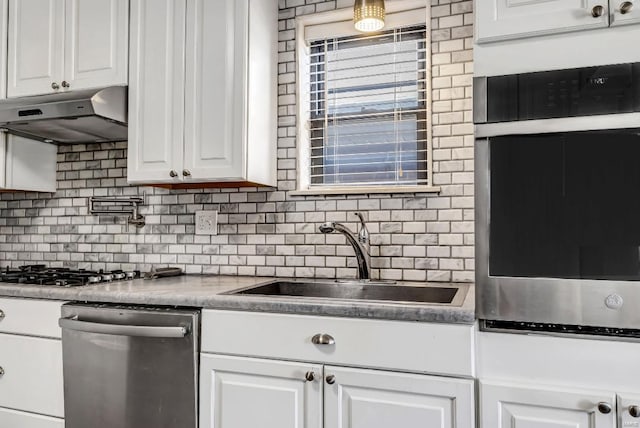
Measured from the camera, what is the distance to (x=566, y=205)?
1.35 m

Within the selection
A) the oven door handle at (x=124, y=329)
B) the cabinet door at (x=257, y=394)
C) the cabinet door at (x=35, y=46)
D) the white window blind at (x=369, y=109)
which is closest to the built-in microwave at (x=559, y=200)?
the cabinet door at (x=257, y=394)

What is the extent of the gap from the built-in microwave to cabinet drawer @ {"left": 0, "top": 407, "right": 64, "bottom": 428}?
172 centimetres

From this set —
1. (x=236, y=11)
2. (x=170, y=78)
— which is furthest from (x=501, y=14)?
(x=170, y=78)

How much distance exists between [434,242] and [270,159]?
867 mm

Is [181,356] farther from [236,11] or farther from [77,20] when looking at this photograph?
[77,20]

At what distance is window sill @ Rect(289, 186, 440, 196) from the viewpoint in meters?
2.08

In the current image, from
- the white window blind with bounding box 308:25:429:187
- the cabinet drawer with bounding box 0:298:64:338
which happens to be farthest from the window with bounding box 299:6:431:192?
the cabinet drawer with bounding box 0:298:64:338

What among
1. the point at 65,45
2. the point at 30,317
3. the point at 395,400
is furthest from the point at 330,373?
the point at 65,45

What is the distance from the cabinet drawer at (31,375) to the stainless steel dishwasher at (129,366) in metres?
0.07

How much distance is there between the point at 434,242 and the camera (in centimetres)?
208

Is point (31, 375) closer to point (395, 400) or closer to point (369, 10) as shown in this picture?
point (395, 400)

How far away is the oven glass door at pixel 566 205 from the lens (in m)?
1.31

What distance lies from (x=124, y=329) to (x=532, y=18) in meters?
1.71

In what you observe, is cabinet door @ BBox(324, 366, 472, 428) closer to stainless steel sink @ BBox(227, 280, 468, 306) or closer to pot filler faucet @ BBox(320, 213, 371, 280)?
stainless steel sink @ BBox(227, 280, 468, 306)
